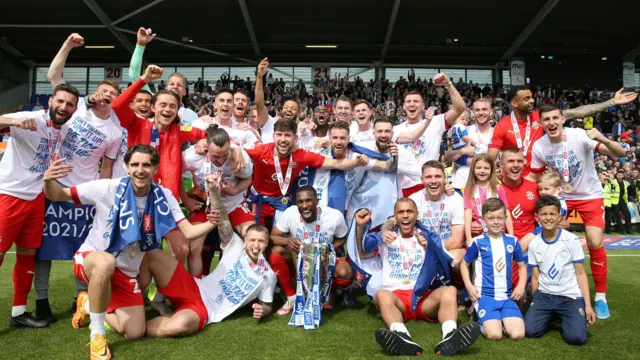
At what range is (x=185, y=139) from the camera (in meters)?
5.26

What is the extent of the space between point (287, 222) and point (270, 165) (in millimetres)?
712

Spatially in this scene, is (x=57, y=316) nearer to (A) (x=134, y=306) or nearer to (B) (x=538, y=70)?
(A) (x=134, y=306)

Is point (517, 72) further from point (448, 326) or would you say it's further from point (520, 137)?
point (448, 326)

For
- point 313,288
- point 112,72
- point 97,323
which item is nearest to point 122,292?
point 97,323

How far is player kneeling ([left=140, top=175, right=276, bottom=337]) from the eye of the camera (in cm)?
444

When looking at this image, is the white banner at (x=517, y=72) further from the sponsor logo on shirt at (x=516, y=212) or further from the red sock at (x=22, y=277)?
the red sock at (x=22, y=277)

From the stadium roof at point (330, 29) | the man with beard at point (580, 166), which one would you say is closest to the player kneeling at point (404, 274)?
the man with beard at point (580, 166)

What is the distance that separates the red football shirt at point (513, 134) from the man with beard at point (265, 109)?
8.19 ft

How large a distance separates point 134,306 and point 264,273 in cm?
118

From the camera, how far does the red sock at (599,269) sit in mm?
5102

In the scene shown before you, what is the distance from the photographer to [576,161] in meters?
5.35

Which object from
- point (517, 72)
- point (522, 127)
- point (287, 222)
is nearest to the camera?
point (287, 222)

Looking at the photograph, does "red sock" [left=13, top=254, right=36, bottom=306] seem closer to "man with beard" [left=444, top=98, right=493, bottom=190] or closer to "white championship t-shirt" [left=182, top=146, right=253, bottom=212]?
"white championship t-shirt" [left=182, top=146, right=253, bottom=212]

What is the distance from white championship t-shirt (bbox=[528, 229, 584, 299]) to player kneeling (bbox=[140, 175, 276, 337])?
2.49 metres
